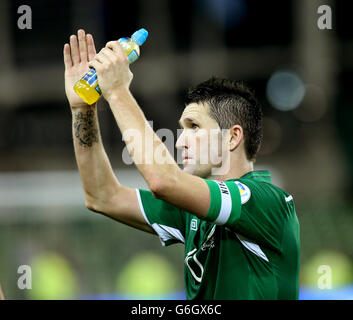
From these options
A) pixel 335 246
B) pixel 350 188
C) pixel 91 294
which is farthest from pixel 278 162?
pixel 91 294

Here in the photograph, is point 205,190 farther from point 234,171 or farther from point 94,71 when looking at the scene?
point 94,71

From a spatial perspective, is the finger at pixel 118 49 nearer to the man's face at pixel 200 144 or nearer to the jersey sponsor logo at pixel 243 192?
the man's face at pixel 200 144

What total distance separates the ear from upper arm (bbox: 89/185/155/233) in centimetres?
68

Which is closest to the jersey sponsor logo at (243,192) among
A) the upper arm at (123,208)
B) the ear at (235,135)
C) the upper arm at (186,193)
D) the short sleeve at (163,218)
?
the upper arm at (186,193)

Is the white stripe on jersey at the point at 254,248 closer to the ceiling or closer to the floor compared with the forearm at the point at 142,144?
closer to the floor

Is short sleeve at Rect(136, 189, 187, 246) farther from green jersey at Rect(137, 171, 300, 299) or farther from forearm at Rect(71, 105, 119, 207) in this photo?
green jersey at Rect(137, 171, 300, 299)

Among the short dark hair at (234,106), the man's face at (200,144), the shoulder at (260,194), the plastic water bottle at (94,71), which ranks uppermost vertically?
the plastic water bottle at (94,71)

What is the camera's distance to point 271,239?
2783 mm

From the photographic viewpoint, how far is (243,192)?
2.73 meters

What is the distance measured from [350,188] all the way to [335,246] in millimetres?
2446

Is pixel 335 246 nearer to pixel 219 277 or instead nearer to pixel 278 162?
pixel 278 162

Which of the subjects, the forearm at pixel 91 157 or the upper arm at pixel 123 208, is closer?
the forearm at pixel 91 157

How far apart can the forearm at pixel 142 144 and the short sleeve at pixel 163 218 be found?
0.78 metres

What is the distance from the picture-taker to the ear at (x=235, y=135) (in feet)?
9.98
